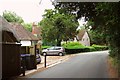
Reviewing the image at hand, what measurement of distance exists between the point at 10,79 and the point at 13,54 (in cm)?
147

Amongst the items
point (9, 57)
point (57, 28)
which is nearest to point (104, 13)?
point (9, 57)

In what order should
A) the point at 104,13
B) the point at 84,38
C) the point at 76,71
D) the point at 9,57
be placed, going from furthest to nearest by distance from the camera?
the point at 84,38, the point at 76,71, the point at 9,57, the point at 104,13

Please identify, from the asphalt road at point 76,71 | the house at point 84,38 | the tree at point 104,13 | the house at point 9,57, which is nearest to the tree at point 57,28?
the asphalt road at point 76,71

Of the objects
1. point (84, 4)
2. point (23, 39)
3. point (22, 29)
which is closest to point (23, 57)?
point (84, 4)

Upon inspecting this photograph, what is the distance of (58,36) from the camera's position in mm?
65562

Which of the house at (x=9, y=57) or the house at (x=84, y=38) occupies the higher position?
the house at (x=84, y=38)

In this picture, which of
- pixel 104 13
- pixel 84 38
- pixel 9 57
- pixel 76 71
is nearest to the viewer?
pixel 104 13

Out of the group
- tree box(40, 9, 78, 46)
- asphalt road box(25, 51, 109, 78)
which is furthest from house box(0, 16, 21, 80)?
tree box(40, 9, 78, 46)

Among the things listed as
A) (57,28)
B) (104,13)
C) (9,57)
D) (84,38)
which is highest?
(57,28)

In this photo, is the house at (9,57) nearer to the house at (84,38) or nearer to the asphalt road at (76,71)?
the asphalt road at (76,71)

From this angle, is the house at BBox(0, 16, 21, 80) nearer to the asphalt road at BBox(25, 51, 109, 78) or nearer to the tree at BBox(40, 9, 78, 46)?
the asphalt road at BBox(25, 51, 109, 78)

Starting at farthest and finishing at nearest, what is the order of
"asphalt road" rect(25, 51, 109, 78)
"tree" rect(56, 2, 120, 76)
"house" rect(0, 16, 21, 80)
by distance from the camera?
1. "asphalt road" rect(25, 51, 109, 78)
2. "house" rect(0, 16, 21, 80)
3. "tree" rect(56, 2, 120, 76)

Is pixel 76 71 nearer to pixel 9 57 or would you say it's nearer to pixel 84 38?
pixel 9 57

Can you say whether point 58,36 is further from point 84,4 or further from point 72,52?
point 84,4
